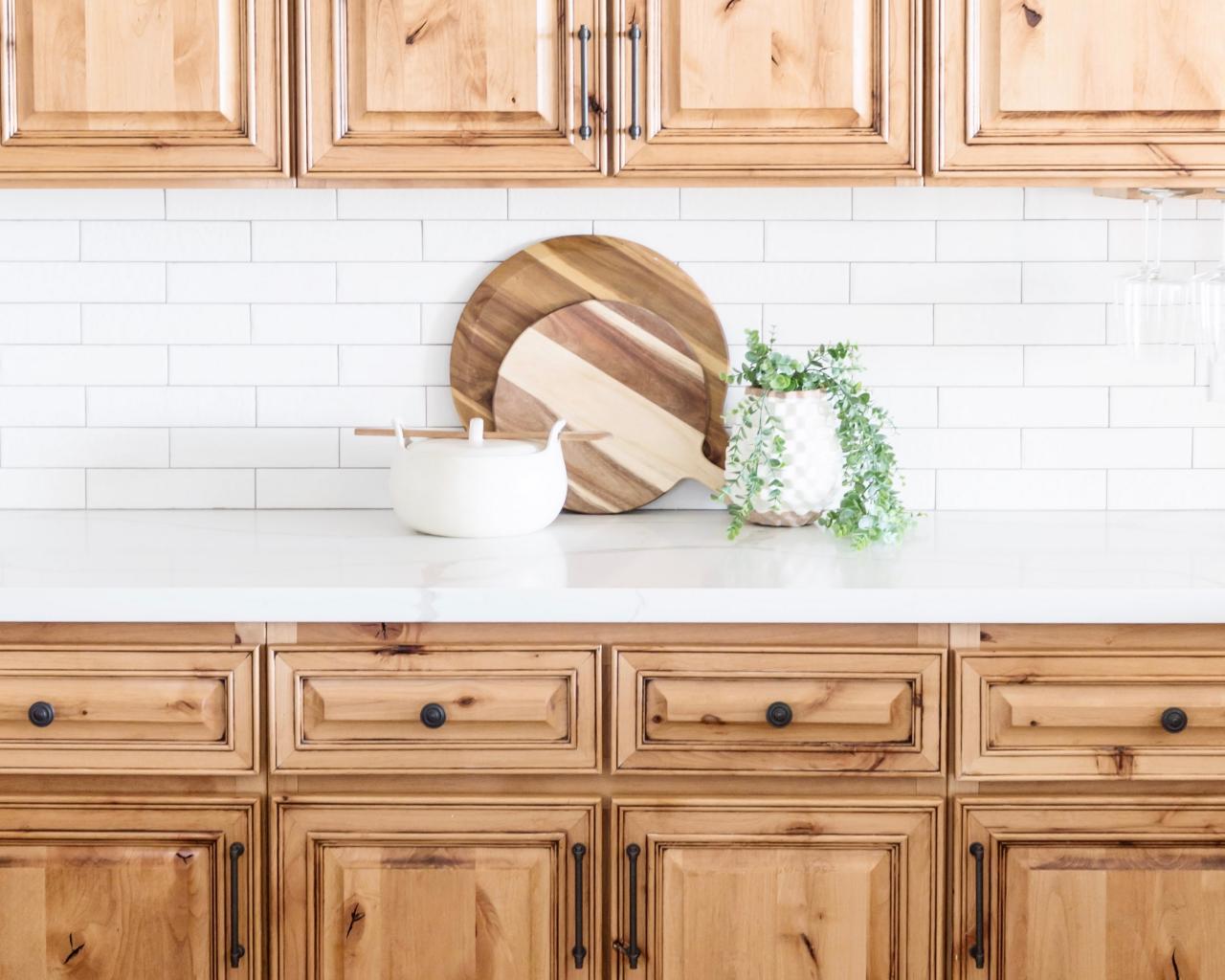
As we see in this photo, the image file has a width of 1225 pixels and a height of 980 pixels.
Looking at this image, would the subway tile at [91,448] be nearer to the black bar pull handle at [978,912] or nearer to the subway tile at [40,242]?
the subway tile at [40,242]

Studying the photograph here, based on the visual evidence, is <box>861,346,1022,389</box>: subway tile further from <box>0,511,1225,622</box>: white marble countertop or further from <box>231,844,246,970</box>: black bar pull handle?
<box>231,844,246,970</box>: black bar pull handle

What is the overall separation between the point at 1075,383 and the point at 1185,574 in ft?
2.12

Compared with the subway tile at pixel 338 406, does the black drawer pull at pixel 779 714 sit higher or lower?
lower

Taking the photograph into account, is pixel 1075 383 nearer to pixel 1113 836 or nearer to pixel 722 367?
pixel 722 367

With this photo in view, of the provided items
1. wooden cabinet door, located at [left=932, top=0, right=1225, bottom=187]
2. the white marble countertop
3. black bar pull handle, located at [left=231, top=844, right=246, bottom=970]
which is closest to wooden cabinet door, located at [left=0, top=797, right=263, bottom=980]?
black bar pull handle, located at [left=231, top=844, right=246, bottom=970]

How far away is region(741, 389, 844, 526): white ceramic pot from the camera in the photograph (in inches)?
85.4

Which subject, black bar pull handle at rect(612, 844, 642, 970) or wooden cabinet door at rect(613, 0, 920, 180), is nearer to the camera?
black bar pull handle at rect(612, 844, 642, 970)

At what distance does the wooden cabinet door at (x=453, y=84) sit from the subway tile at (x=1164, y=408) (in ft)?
3.50

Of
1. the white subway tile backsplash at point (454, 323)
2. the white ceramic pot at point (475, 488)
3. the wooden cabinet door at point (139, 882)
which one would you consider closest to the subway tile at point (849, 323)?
the white subway tile backsplash at point (454, 323)

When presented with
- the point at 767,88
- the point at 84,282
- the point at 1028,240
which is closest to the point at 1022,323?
the point at 1028,240

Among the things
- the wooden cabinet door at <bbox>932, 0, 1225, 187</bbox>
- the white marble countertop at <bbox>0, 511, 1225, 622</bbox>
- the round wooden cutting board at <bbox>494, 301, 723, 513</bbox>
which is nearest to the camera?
the white marble countertop at <bbox>0, 511, 1225, 622</bbox>

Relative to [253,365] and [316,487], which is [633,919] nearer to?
[316,487]

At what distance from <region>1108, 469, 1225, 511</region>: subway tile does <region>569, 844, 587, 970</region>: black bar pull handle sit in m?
1.22

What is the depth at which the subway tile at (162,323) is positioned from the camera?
2410 mm
